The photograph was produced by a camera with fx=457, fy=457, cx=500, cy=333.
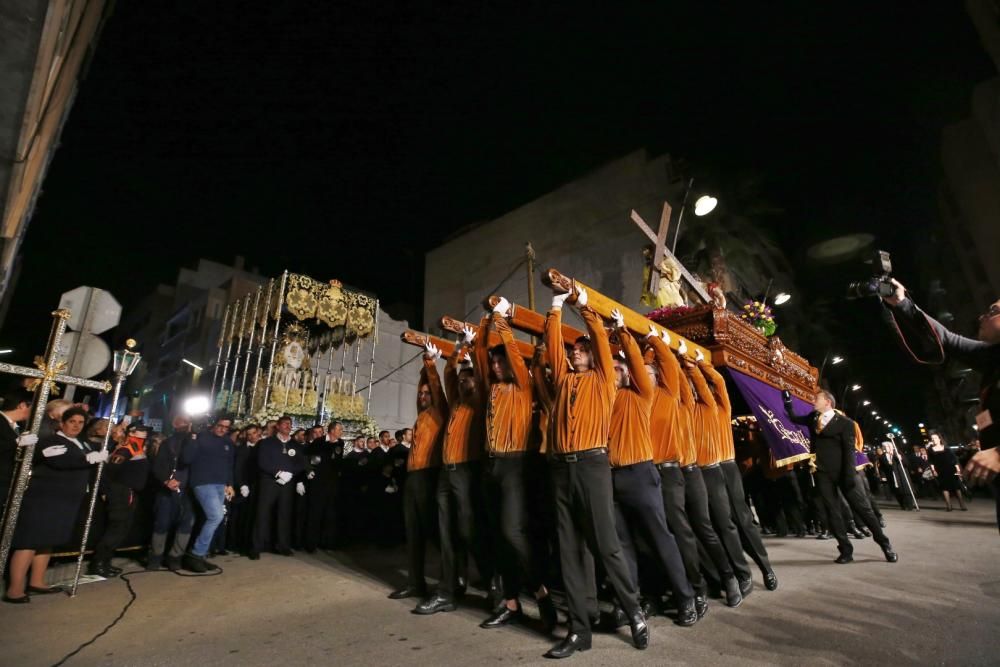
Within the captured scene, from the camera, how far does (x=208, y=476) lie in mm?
6477

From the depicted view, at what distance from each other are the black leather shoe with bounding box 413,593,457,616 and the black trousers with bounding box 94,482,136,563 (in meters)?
4.63

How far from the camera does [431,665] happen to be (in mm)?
2871

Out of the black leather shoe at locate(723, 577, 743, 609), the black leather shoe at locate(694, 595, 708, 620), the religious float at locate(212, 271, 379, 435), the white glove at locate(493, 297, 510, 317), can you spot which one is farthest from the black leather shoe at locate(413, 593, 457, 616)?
the religious float at locate(212, 271, 379, 435)

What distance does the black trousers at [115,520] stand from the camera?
585 cm

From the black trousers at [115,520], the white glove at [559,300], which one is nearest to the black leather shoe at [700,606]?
the white glove at [559,300]

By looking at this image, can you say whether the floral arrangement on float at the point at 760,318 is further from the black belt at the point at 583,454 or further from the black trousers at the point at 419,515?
the black trousers at the point at 419,515

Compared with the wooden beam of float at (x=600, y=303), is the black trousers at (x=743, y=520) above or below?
below

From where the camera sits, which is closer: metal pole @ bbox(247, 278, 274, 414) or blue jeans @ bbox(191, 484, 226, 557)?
blue jeans @ bbox(191, 484, 226, 557)

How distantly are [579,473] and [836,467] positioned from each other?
194 inches

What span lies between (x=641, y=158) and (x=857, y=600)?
14545mm

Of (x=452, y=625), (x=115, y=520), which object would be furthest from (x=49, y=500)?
(x=452, y=625)

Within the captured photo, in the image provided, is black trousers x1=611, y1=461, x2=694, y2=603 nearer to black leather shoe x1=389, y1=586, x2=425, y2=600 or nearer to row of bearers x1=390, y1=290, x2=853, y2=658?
row of bearers x1=390, y1=290, x2=853, y2=658

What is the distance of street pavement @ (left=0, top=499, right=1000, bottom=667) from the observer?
301 centimetres

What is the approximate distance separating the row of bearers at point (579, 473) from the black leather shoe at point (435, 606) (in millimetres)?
14
